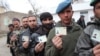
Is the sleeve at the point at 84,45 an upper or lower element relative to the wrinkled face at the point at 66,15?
lower

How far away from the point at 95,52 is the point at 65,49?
117 centimetres

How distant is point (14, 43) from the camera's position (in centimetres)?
880

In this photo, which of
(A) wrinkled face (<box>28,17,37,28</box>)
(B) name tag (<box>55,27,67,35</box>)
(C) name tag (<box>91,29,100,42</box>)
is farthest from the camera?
(A) wrinkled face (<box>28,17,37,28</box>)

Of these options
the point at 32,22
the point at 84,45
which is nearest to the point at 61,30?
the point at 84,45

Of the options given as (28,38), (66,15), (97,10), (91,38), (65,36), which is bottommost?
(28,38)

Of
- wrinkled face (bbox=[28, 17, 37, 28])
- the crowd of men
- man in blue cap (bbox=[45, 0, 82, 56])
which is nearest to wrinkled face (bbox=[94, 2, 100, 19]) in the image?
the crowd of men

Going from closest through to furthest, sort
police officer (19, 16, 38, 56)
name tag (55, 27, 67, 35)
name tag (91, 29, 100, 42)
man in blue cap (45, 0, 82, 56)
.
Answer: name tag (91, 29, 100, 42) → name tag (55, 27, 67, 35) → man in blue cap (45, 0, 82, 56) → police officer (19, 16, 38, 56)

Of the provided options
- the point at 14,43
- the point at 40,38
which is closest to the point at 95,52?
the point at 40,38

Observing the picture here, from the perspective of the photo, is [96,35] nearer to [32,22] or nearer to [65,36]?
[65,36]

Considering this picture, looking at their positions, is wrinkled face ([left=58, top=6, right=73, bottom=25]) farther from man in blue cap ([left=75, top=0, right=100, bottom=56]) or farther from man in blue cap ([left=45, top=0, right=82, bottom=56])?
man in blue cap ([left=75, top=0, right=100, bottom=56])

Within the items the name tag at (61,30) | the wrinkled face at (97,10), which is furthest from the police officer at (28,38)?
the wrinkled face at (97,10)

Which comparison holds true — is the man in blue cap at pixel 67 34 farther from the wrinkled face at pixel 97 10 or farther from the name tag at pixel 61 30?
the wrinkled face at pixel 97 10

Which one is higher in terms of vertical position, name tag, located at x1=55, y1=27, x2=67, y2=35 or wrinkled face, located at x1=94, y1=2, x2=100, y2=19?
wrinkled face, located at x1=94, y1=2, x2=100, y2=19

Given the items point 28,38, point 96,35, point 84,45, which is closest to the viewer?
point 96,35
